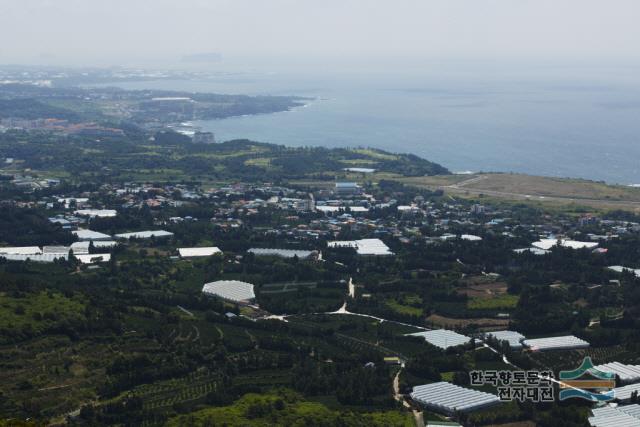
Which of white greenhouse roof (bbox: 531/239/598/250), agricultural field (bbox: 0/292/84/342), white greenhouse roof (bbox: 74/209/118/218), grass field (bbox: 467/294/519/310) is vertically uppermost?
agricultural field (bbox: 0/292/84/342)

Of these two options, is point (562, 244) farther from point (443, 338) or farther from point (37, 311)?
point (37, 311)

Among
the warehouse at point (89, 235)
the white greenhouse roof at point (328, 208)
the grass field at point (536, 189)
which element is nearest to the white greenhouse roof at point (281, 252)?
the warehouse at point (89, 235)

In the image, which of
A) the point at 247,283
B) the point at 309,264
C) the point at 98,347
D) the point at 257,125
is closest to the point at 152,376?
the point at 98,347

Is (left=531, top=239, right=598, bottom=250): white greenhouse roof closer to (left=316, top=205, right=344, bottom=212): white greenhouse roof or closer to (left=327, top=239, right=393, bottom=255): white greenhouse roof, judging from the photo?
(left=327, top=239, right=393, bottom=255): white greenhouse roof

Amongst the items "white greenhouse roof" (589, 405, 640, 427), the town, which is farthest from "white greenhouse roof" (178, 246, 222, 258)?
"white greenhouse roof" (589, 405, 640, 427)

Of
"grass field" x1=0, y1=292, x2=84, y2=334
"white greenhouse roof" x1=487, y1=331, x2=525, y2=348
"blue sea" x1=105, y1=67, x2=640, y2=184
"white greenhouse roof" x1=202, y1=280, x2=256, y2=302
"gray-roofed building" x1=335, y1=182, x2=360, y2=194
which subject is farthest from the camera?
"blue sea" x1=105, y1=67, x2=640, y2=184

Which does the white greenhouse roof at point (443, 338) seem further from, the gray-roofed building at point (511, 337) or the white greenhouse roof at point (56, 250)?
the white greenhouse roof at point (56, 250)
